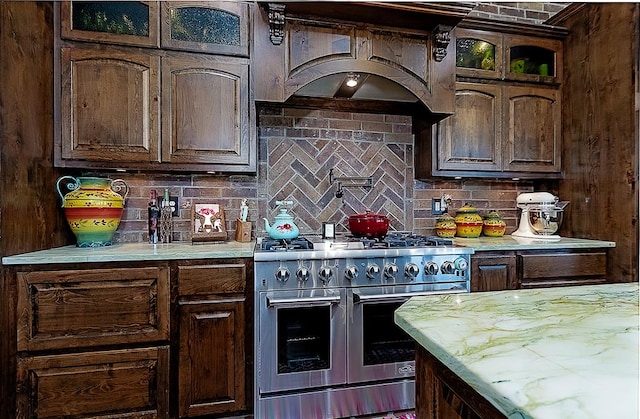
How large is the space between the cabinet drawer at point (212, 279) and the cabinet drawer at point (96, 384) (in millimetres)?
318

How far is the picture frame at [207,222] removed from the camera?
2.27 metres

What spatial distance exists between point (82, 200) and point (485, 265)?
231 centimetres

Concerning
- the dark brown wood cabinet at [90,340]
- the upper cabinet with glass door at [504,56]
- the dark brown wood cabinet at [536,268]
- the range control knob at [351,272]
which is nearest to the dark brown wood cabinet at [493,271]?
the dark brown wood cabinet at [536,268]

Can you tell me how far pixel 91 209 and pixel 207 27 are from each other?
3.92 feet

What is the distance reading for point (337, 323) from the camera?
1.95 metres

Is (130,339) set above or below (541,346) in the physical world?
below

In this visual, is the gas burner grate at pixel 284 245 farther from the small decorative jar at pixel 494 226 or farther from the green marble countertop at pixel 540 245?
the small decorative jar at pixel 494 226

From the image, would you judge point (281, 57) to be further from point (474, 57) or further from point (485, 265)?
point (485, 265)

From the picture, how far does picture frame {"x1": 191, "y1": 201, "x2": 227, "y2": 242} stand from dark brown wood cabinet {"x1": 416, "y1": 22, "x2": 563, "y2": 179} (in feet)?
4.80

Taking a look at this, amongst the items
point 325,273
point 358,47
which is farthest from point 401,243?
point 358,47

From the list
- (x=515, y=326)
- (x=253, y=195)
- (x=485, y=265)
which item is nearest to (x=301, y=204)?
(x=253, y=195)

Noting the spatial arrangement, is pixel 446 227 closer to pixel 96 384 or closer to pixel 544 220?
pixel 544 220

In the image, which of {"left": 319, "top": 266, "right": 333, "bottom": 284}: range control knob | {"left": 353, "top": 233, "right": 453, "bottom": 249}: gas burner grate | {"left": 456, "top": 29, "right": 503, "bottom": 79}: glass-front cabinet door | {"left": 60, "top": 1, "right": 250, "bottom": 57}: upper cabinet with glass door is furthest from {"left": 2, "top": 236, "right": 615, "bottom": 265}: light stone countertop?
{"left": 456, "top": 29, "right": 503, "bottom": 79}: glass-front cabinet door

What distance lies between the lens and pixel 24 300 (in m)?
1.61
